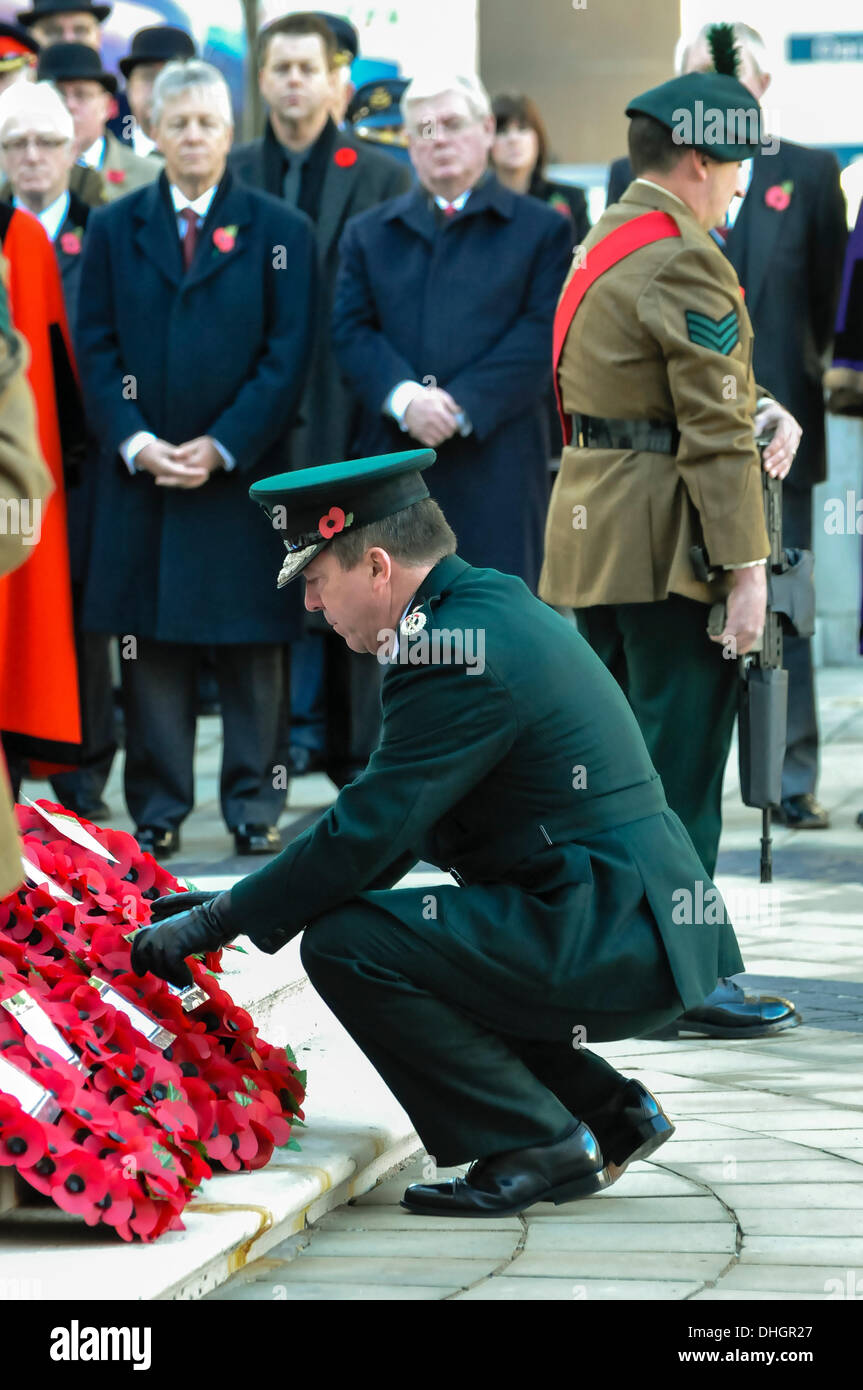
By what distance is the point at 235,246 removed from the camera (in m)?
6.52

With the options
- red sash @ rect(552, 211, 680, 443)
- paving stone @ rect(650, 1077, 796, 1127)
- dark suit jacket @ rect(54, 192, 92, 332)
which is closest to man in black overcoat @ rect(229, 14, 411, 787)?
dark suit jacket @ rect(54, 192, 92, 332)

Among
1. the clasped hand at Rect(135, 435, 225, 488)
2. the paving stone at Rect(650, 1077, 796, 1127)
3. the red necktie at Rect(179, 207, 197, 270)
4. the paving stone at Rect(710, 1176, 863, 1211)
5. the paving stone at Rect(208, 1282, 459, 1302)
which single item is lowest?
the paving stone at Rect(650, 1077, 796, 1127)

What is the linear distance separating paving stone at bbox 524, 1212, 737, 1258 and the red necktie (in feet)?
12.7

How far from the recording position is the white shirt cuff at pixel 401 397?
654 centimetres

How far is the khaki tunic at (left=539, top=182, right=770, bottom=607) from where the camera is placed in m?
4.48

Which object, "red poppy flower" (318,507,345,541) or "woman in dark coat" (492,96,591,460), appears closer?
"red poppy flower" (318,507,345,541)

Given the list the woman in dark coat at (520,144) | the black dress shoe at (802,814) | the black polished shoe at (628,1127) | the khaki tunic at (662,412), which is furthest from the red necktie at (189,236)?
the black polished shoe at (628,1127)

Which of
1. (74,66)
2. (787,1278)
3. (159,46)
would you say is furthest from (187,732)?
(787,1278)

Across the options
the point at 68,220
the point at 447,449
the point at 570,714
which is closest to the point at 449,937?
the point at 570,714

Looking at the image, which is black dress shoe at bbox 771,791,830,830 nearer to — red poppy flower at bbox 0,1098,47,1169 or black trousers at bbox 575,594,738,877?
black trousers at bbox 575,594,738,877

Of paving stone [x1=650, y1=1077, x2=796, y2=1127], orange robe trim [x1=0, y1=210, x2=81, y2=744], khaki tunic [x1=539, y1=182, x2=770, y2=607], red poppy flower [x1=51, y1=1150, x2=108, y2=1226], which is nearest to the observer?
red poppy flower [x1=51, y1=1150, x2=108, y2=1226]

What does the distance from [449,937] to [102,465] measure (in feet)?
11.8

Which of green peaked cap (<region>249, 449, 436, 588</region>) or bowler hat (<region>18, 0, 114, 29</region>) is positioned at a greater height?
bowler hat (<region>18, 0, 114, 29</region>)

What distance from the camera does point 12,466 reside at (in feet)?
7.97
